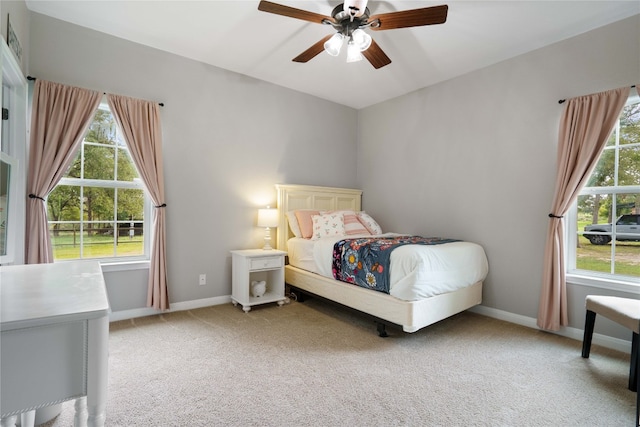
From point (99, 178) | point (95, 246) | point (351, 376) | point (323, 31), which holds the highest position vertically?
point (323, 31)

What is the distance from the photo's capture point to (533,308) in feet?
9.92

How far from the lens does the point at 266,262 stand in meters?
3.50

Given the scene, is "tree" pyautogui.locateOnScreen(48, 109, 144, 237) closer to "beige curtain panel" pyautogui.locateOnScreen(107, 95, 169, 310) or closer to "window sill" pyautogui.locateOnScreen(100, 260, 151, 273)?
"beige curtain panel" pyautogui.locateOnScreen(107, 95, 169, 310)

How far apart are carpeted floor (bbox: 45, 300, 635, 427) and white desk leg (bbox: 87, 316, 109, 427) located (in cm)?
95

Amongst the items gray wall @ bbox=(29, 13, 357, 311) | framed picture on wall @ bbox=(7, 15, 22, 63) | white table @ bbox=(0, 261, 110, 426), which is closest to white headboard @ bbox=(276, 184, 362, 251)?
gray wall @ bbox=(29, 13, 357, 311)

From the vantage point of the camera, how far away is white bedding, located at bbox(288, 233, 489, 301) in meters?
2.51

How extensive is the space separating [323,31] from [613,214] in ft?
9.95

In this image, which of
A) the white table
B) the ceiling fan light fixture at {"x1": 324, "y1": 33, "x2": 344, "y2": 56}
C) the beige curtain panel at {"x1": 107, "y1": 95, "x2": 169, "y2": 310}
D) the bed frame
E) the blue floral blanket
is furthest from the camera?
the beige curtain panel at {"x1": 107, "y1": 95, "x2": 169, "y2": 310}

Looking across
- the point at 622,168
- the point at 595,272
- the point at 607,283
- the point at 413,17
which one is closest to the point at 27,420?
the point at 413,17

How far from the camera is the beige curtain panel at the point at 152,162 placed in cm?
303

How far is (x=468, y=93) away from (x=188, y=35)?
3004 millimetres

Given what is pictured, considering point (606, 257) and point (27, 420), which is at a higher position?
point (606, 257)

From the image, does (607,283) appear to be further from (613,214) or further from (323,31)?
(323,31)

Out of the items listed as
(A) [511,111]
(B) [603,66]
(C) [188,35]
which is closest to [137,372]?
(C) [188,35]
